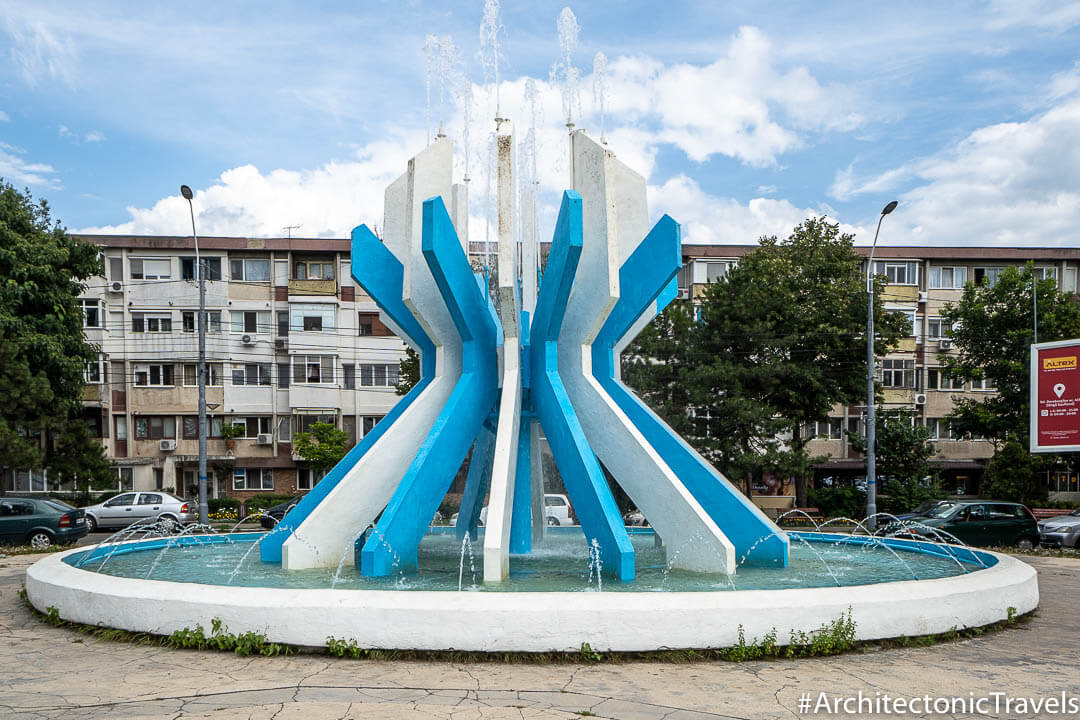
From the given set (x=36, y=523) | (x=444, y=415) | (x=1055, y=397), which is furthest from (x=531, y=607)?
(x=1055, y=397)

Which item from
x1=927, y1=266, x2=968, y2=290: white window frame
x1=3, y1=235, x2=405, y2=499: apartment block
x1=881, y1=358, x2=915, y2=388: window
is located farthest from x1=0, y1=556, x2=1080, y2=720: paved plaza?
x1=927, y1=266, x2=968, y2=290: white window frame

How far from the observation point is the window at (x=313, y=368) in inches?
1570

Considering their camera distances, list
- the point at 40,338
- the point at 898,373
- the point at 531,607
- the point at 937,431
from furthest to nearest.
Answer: the point at 937,431 < the point at 898,373 < the point at 40,338 < the point at 531,607

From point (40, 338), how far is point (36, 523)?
890 cm

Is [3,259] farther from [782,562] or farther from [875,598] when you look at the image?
[875,598]

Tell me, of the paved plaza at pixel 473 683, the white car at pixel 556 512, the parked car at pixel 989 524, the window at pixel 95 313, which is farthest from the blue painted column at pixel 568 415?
the window at pixel 95 313

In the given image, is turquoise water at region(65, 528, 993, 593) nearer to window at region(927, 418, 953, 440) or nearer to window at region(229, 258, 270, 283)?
window at region(229, 258, 270, 283)

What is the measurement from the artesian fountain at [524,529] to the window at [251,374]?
977 inches

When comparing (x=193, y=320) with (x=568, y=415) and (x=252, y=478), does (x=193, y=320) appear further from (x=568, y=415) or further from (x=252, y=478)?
(x=568, y=415)

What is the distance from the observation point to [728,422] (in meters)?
28.2

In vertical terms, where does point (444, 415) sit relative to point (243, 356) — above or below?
above

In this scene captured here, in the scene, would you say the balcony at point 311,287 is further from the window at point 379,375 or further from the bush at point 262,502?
the bush at point 262,502

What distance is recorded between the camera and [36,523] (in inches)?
798

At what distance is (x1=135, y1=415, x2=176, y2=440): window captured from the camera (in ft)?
127
